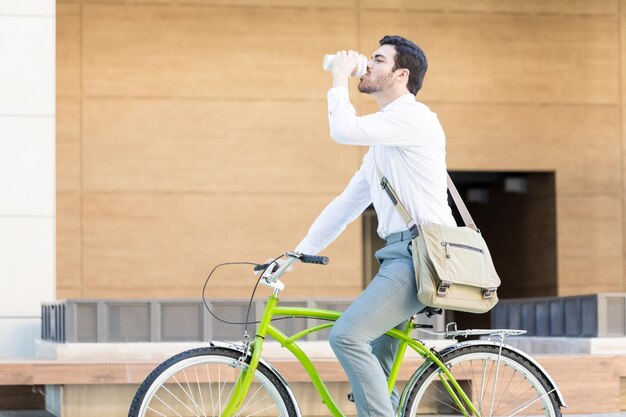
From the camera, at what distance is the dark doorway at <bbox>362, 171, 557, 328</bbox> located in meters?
16.2

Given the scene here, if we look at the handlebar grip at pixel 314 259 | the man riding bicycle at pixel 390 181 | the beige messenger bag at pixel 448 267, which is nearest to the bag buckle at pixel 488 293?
the beige messenger bag at pixel 448 267

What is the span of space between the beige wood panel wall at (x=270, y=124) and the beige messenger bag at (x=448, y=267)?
10.7 m

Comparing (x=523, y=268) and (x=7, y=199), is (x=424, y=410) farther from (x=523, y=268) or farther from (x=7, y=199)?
(x=523, y=268)

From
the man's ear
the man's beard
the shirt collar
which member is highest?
the man's ear

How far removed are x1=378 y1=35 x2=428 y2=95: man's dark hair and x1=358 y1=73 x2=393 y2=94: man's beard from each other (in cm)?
6

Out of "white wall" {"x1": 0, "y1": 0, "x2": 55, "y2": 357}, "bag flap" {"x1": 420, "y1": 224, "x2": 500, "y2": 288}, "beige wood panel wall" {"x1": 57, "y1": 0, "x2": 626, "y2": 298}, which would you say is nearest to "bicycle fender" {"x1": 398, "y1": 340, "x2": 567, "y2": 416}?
"bag flap" {"x1": 420, "y1": 224, "x2": 500, "y2": 288}

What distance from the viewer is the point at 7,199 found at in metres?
11.2

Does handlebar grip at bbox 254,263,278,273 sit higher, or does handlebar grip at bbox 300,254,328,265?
handlebar grip at bbox 300,254,328,265

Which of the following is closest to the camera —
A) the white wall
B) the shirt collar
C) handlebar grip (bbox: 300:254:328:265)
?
handlebar grip (bbox: 300:254:328:265)

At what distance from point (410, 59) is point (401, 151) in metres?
0.39

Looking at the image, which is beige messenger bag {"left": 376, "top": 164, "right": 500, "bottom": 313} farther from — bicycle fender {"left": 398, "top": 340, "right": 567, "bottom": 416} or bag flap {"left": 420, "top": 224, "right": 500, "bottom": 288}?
bicycle fender {"left": 398, "top": 340, "right": 567, "bottom": 416}

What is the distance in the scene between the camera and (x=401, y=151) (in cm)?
451

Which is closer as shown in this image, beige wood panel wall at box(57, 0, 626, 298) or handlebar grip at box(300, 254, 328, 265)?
handlebar grip at box(300, 254, 328, 265)

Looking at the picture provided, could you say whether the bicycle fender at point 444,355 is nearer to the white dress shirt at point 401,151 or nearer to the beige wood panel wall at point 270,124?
the white dress shirt at point 401,151
